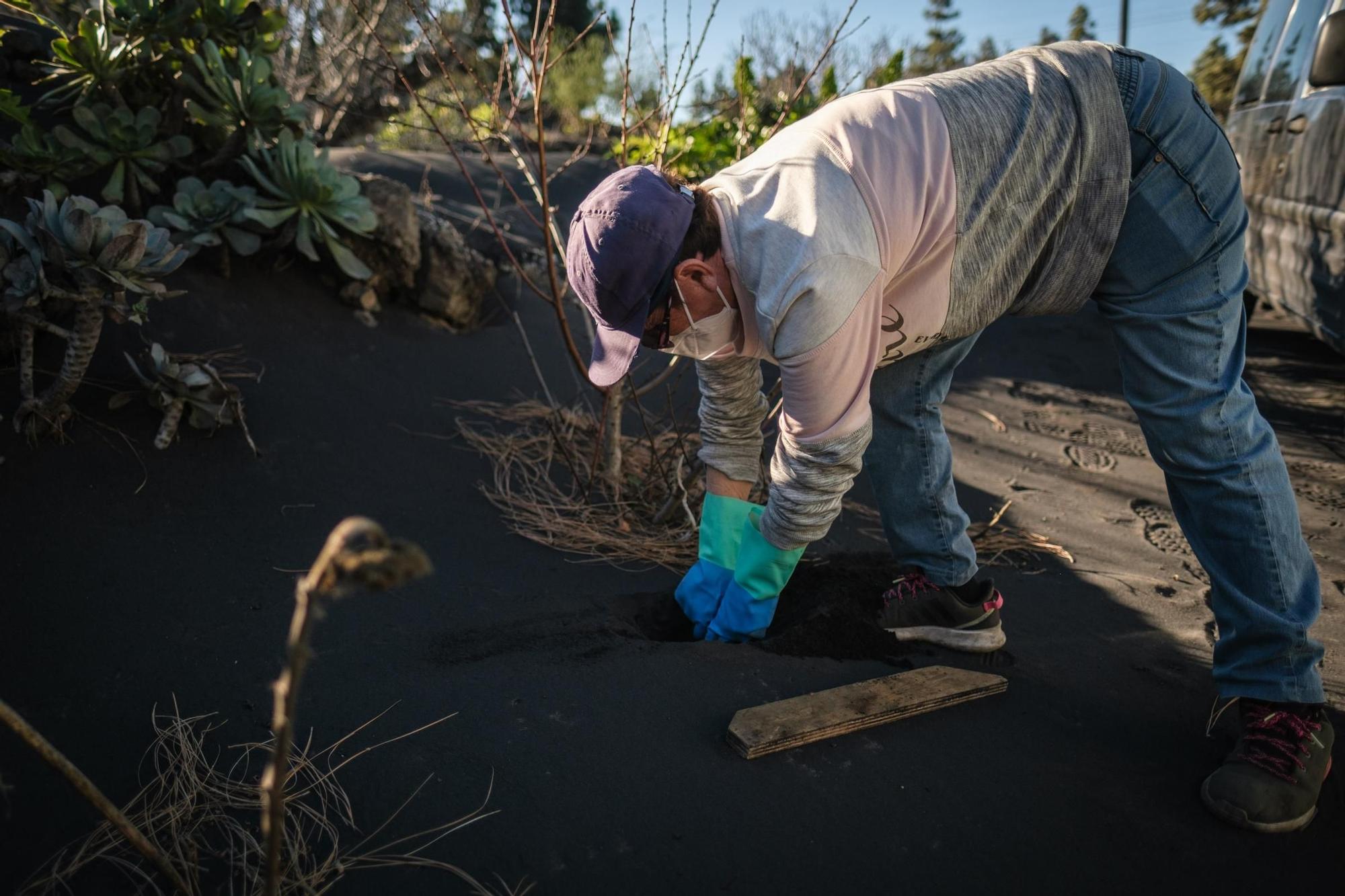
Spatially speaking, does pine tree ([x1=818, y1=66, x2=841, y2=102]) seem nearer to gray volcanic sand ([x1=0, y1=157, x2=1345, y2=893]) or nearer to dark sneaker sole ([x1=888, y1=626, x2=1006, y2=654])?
gray volcanic sand ([x1=0, y1=157, x2=1345, y2=893])

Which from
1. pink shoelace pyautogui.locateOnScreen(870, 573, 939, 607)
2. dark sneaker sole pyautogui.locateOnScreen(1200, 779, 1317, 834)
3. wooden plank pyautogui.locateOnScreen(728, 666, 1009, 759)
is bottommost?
dark sneaker sole pyautogui.locateOnScreen(1200, 779, 1317, 834)

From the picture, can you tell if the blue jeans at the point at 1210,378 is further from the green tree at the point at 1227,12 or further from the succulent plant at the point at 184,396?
the green tree at the point at 1227,12

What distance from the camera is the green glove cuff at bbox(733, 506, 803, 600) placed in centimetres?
199

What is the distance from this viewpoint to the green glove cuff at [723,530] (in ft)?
7.32

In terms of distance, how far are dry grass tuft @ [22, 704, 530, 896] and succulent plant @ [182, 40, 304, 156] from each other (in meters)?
2.24

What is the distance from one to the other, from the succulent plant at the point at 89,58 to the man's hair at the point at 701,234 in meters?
2.32

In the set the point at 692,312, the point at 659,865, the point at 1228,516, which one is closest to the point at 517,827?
the point at 659,865

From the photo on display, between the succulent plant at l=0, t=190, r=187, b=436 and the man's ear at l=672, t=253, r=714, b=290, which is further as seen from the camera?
the succulent plant at l=0, t=190, r=187, b=436

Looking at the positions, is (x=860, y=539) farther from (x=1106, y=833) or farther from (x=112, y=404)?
(x=112, y=404)

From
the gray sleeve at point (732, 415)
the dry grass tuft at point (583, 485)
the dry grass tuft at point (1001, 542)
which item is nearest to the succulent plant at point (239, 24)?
the dry grass tuft at point (583, 485)

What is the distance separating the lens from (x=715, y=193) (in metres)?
1.65

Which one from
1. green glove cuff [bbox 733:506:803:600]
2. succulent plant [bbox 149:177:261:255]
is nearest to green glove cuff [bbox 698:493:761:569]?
green glove cuff [bbox 733:506:803:600]

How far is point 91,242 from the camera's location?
225cm

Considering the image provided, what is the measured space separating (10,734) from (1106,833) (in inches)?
75.6
